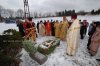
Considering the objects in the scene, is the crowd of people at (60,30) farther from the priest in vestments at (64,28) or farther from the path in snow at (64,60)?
the path in snow at (64,60)

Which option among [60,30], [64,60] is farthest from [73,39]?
[60,30]

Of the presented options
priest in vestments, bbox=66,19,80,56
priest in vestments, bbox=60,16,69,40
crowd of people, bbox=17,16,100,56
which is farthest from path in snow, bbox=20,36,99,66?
priest in vestments, bbox=60,16,69,40

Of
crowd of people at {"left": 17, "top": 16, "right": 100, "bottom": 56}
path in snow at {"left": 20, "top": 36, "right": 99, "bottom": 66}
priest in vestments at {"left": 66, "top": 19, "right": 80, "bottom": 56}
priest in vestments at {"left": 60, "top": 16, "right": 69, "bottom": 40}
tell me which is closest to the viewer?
path in snow at {"left": 20, "top": 36, "right": 99, "bottom": 66}

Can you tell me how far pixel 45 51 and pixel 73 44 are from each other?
1285 millimetres

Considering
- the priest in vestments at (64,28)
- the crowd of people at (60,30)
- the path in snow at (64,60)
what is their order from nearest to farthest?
the path in snow at (64,60)
the crowd of people at (60,30)
the priest in vestments at (64,28)

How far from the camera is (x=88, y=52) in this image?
7734 mm

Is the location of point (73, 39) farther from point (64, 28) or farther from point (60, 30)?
point (60, 30)

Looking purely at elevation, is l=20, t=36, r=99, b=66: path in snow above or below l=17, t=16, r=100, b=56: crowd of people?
below

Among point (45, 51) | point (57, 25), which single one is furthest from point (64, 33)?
point (45, 51)

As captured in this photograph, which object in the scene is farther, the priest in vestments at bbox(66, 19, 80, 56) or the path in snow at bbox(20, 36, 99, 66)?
the priest in vestments at bbox(66, 19, 80, 56)

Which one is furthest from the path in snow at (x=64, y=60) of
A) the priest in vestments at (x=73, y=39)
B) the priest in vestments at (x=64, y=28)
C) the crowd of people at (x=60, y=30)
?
the priest in vestments at (x=64, y=28)

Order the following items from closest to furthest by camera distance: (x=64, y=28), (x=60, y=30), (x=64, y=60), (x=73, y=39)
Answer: (x=64, y=60)
(x=73, y=39)
(x=64, y=28)
(x=60, y=30)

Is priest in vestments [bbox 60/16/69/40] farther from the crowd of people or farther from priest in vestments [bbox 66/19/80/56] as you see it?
priest in vestments [bbox 66/19/80/56]

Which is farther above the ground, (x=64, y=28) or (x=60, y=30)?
(x=64, y=28)
